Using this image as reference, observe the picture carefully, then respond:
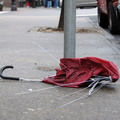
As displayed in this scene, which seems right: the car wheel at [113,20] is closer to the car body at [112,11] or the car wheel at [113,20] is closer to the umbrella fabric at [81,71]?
the car body at [112,11]

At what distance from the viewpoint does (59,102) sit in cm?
485

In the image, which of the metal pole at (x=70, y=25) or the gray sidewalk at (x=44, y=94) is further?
the metal pole at (x=70, y=25)

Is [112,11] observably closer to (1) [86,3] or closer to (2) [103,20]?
(2) [103,20]

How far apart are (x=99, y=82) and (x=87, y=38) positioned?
19.7ft

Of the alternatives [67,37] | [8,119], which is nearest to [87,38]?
[67,37]

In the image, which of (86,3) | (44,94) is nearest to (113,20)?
(86,3)

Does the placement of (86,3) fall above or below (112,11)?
below

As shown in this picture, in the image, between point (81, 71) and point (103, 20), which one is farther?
point (103, 20)

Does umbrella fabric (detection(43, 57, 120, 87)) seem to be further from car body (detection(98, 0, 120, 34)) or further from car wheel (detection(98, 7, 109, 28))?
car wheel (detection(98, 7, 109, 28))

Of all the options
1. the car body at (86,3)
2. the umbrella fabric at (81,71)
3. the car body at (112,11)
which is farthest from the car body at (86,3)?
the umbrella fabric at (81,71)

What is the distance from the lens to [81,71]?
560 centimetres

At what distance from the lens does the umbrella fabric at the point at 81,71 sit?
213 inches

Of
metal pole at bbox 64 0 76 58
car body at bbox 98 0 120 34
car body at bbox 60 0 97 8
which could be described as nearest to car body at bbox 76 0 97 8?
car body at bbox 60 0 97 8

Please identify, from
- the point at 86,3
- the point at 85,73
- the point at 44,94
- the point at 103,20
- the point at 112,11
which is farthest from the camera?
the point at 86,3
